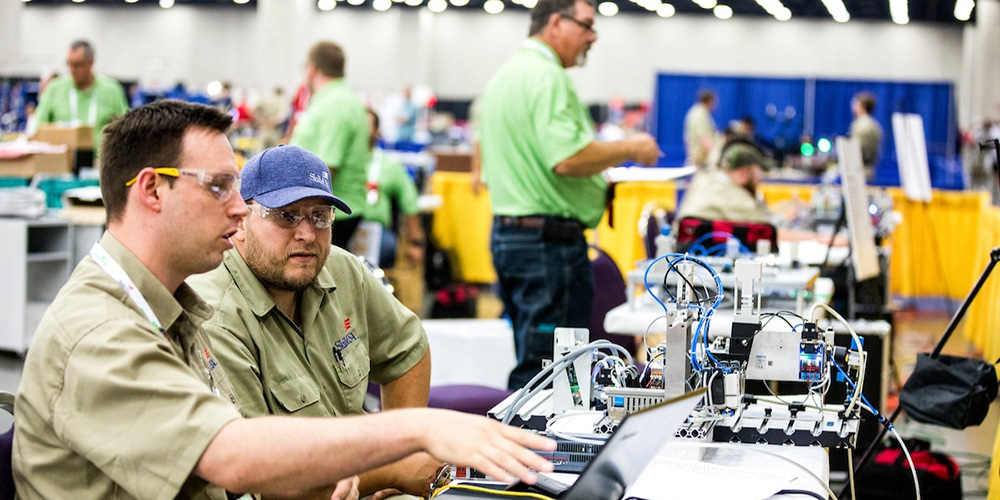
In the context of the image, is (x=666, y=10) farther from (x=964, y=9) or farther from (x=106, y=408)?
(x=106, y=408)

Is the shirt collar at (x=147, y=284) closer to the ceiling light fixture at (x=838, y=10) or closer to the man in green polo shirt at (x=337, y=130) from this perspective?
the man in green polo shirt at (x=337, y=130)

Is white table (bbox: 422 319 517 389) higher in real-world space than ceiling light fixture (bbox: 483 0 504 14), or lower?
lower

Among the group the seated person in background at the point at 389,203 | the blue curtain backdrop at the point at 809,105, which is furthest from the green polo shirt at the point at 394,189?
the blue curtain backdrop at the point at 809,105

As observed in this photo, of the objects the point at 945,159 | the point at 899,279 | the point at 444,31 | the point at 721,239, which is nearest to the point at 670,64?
the point at 444,31

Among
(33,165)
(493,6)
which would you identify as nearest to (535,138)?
(33,165)

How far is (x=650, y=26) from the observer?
2564 centimetres

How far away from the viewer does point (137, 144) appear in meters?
1.66

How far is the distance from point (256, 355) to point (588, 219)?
6.95ft

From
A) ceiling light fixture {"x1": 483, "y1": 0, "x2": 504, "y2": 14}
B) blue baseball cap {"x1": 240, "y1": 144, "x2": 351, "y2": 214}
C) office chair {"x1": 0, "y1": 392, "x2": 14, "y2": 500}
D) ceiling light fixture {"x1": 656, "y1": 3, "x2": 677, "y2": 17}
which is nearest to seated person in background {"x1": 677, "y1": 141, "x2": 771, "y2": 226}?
blue baseball cap {"x1": 240, "y1": 144, "x2": 351, "y2": 214}

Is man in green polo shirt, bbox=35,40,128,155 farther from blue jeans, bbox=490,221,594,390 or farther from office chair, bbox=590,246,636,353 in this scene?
blue jeans, bbox=490,221,594,390

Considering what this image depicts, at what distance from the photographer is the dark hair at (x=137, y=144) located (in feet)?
5.43

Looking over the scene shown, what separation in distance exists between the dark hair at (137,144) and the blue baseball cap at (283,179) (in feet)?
1.93

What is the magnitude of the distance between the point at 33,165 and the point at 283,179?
4.41m

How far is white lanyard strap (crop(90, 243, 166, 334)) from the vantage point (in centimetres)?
162
